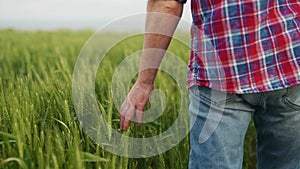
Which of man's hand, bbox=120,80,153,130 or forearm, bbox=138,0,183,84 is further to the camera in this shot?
man's hand, bbox=120,80,153,130

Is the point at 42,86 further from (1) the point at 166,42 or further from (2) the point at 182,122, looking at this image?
(1) the point at 166,42

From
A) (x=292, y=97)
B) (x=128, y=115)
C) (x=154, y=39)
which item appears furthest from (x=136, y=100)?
(x=292, y=97)

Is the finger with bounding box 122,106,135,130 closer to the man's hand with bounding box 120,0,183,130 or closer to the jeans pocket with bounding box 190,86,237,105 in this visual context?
the man's hand with bounding box 120,0,183,130

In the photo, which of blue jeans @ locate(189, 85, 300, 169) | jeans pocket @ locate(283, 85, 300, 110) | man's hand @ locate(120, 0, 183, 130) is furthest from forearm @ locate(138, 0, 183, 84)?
jeans pocket @ locate(283, 85, 300, 110)

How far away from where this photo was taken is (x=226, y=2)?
1.10 metres

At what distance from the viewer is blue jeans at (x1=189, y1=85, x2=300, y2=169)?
1158 mm

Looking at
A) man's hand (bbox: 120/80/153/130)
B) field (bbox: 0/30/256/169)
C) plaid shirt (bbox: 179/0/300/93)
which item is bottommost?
field (bbox: 0/30/256/169)

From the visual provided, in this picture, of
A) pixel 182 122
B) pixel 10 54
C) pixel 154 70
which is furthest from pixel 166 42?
pixel 10 54

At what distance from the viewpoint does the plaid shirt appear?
1101 millimetres

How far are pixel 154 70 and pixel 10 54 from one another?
306cm

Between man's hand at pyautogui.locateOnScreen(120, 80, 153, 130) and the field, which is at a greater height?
man's hand at pyautogui.locateOnScreen(120, 80, 153, 130)

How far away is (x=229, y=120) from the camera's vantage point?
1175 millimetres

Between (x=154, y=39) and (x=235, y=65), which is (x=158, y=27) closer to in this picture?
(x=154, y=39)

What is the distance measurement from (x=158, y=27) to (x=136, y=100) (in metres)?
0.22
